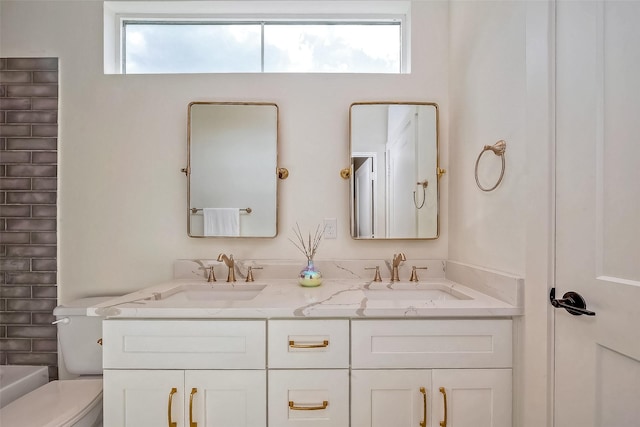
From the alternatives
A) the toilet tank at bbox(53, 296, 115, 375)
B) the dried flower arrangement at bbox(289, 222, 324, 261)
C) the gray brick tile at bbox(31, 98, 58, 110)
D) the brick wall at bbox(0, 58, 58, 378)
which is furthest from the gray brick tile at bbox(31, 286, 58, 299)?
the dried flower arrangement at bbox(289, 222, 324, 261)

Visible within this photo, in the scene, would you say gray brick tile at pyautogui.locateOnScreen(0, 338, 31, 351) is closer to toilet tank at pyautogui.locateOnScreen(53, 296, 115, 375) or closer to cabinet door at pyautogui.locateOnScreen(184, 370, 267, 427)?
toilet tank at pyautogui.locateOnScreen(53, 296, 115, 375)

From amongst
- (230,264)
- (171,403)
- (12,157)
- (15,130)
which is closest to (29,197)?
(12,157)

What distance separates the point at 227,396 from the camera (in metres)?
1.06

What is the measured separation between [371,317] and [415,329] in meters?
0.16

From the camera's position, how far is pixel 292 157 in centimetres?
165

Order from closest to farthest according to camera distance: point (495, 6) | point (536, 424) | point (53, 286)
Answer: point (536, 424)
point (495, 6)
point (53, 286)

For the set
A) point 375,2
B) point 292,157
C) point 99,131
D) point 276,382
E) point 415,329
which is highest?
point 375,2

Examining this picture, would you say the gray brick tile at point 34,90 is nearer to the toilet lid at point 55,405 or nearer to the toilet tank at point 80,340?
the toilet tank at point 80,340

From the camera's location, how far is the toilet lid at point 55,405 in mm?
1082

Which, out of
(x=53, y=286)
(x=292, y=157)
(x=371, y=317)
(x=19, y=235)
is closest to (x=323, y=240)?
(x=292, y=157)

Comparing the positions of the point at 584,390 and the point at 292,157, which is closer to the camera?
the point at 584,390

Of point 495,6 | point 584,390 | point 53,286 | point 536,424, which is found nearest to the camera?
point 584,390

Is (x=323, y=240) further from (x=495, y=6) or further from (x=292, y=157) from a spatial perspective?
(x=495, y=6)

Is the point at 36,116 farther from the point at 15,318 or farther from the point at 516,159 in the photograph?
the point at 516,159
